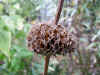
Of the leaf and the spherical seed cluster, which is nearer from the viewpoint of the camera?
the leaf

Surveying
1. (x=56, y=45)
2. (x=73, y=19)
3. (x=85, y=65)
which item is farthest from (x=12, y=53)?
(x=85, y=65)

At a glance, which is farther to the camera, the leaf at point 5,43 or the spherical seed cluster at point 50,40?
the spherical seed cluster at point 50,40

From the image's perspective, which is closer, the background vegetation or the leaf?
the leaf

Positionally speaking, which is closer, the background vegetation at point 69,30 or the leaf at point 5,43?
the leaf at point 5,43

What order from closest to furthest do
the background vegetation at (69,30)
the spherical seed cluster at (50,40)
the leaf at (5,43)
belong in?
the leaf at (5,43)
the spherical seed cluster at (50,40)
the background vegetation at (69,30)

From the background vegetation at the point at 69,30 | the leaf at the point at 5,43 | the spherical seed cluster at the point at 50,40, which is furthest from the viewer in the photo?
the background vegetation at the point at 69,30

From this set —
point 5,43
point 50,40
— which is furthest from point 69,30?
point 5,43

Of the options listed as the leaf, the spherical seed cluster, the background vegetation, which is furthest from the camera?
the background vegetation

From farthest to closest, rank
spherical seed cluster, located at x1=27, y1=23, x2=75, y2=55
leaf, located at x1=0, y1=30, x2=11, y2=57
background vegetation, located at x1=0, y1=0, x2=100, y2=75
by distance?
background vegetation, located at x1=0, y1=0, x2=100, y2=75 → spherical seed cluster, located at x1=27, y1=23, x2=75, y2=55 → leaf, located at x1=0, y1=30, x2=11, y2=57
